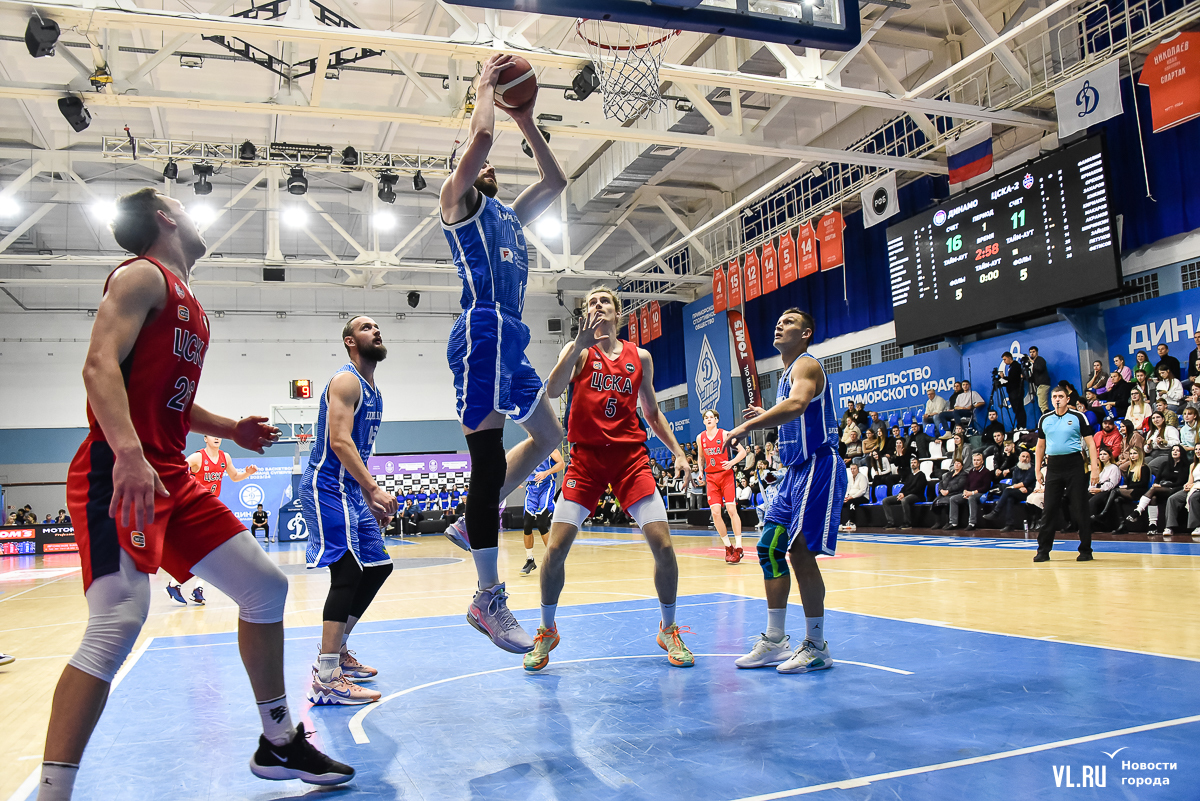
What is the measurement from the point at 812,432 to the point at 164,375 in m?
2.93

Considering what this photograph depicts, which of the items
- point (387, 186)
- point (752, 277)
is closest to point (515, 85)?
point (387, 186)

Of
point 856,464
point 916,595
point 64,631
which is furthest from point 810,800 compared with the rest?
point 856,464

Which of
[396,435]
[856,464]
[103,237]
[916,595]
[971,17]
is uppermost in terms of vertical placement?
[103,237]

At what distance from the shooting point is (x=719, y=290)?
21141 mm

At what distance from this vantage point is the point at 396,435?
29.9 metres

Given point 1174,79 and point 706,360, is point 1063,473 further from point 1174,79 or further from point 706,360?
point 706,360

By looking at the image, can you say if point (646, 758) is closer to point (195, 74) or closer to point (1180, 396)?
point (1180, 396)

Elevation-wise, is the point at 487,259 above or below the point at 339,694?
above

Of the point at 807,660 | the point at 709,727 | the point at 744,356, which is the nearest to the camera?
the point at 709,727

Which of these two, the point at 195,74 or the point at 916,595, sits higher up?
the point at 195,74

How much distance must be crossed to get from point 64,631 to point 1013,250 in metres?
13.6

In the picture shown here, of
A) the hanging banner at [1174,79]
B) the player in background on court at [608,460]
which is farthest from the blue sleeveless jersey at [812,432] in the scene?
the hanging banner at [1174,79]

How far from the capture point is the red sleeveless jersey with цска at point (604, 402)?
14.6 ft

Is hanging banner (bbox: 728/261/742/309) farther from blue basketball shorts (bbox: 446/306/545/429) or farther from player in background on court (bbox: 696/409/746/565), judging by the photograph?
blue basketball shorts (bbox: 446/306/545/429)
